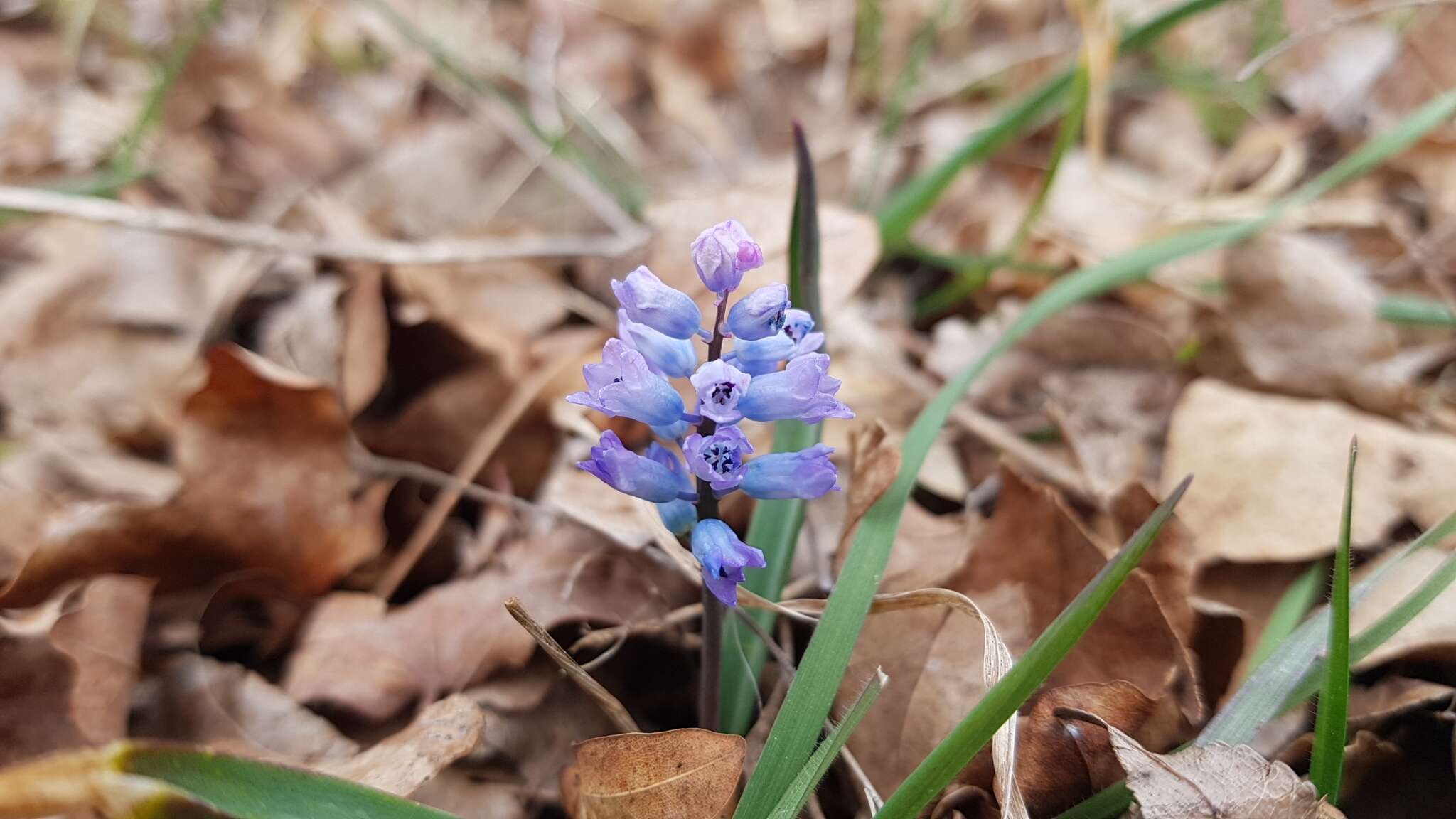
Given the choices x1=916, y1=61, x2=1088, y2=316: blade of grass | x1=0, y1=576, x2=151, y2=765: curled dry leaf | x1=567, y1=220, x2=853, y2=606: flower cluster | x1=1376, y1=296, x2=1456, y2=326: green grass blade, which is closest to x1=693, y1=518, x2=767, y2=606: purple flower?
x1=567, y1=220, x2=853, y2=606: flower cluster

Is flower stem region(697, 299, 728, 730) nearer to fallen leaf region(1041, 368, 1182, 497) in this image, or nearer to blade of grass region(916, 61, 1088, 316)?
fallen leaf region(1041, 368, 1182, 497)

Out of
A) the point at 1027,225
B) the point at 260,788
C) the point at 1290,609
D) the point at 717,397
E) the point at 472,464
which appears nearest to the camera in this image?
the point at 260,788

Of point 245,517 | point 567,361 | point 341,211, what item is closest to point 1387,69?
point 567,361

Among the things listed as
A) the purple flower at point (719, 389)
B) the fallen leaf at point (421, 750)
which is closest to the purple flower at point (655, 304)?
the purple flower at point (719, 389)

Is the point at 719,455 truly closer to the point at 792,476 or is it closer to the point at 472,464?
the point at 792,476

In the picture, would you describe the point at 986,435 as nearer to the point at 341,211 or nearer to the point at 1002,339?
the point at 1002,339

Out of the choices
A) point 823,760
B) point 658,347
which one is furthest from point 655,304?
point 823,760

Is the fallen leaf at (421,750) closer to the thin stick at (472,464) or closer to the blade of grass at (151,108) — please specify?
the thin stick at (472,464)
